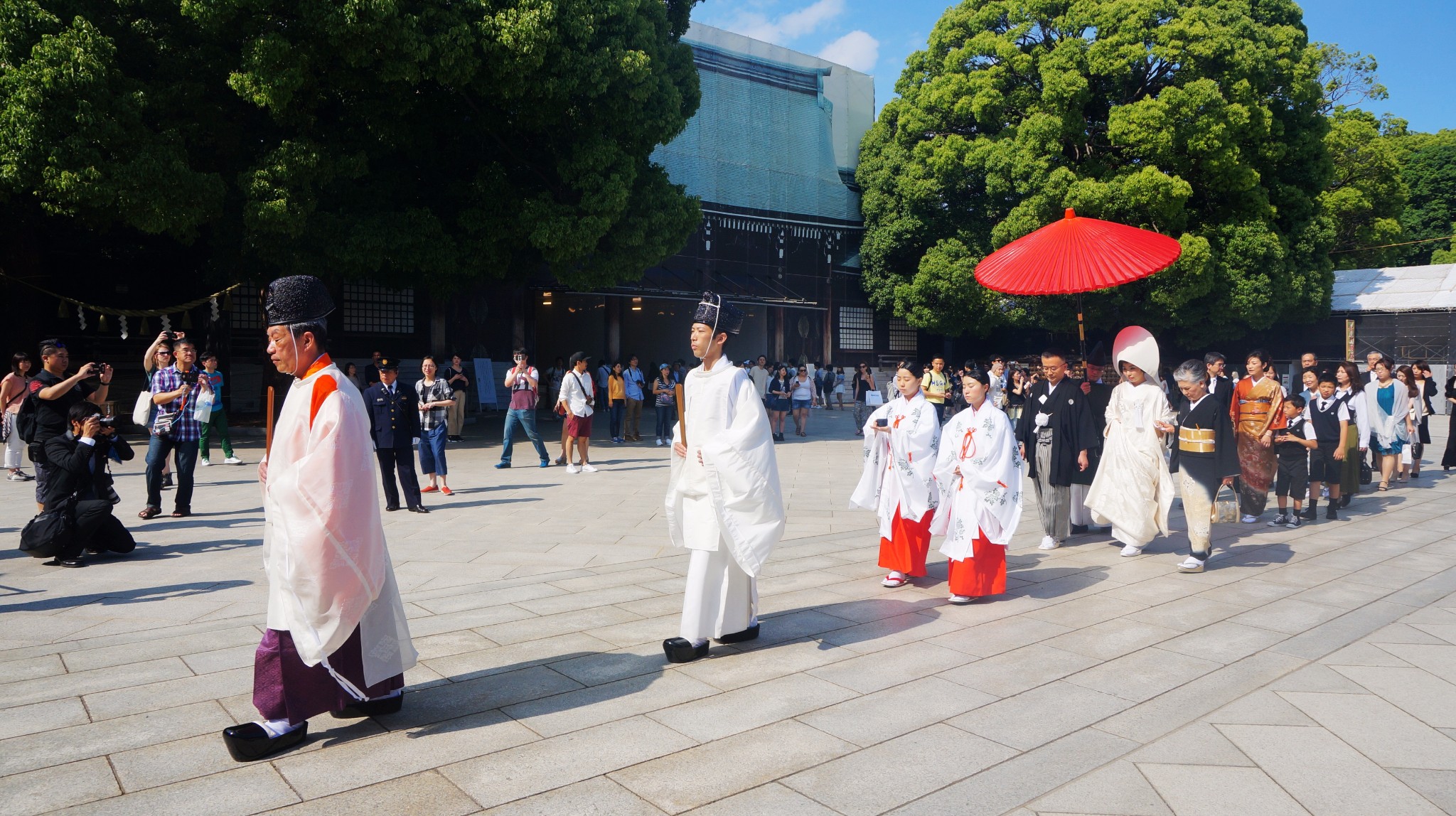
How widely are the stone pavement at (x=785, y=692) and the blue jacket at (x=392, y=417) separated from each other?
2.10 metres

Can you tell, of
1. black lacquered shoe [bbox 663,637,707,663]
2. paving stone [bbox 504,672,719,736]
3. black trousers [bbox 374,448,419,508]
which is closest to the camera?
paving stone [bbox 504,672,719,736]

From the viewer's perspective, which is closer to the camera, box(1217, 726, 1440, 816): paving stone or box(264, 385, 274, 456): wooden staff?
box(1217, 726, 1440, 816): paving stone

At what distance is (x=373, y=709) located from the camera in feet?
12.3

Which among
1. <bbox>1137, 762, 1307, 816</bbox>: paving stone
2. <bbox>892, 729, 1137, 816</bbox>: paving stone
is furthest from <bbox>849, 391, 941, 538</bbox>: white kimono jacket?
<bbox>1137, 762, 1307, 816</bbox>: paving stone

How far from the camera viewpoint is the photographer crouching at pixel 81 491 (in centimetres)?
672

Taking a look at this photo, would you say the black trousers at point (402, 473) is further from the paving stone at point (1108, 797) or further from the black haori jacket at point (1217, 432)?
the paving stone at point (1108, 797)

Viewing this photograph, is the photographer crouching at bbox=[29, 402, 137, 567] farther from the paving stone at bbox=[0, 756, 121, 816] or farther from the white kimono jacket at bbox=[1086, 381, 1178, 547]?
the white kimono jacket at bbox=[1086, 381, 1178, 547]

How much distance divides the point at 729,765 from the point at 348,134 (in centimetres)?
1483

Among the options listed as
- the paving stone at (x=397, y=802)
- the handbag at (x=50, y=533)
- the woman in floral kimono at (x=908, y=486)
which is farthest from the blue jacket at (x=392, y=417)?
the paving stone at (x=397, y=802)

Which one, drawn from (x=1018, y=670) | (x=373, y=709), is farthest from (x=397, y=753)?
(x=1018, y=670)

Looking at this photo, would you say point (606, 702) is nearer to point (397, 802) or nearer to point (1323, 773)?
point (397, 802)

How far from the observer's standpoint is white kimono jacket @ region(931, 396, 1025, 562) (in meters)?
5.95

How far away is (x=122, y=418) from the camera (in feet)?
56.2

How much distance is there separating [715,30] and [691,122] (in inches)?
122
